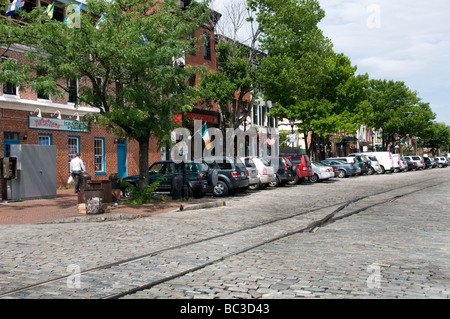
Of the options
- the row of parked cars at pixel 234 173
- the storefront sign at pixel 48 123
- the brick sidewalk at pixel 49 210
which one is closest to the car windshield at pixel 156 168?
the row of parked cars at pixel 234 173

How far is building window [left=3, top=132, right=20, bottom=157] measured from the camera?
69.3ft

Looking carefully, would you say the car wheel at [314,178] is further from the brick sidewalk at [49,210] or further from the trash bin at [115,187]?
the trash bin at [115,187]

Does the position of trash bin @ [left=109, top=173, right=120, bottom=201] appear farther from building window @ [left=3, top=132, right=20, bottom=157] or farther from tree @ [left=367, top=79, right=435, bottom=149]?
tree @ [left=367, top=79, right=435, bottom=149]

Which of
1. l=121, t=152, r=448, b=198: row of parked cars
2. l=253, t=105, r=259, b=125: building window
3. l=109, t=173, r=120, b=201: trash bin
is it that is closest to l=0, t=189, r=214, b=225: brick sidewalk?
l=109, t=173, r=120, b=201: trash bin

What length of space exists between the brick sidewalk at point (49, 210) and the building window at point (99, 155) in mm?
8722

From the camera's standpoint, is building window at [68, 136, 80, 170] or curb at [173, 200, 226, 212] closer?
curb at [173, 200, 226, 212]

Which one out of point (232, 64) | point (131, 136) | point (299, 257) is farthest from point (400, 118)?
point (299, 257)

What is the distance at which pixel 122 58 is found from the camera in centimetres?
1426

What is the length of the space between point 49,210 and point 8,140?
8673mm

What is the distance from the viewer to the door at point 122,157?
91.9 ft

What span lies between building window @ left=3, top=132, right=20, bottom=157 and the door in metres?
7.06
